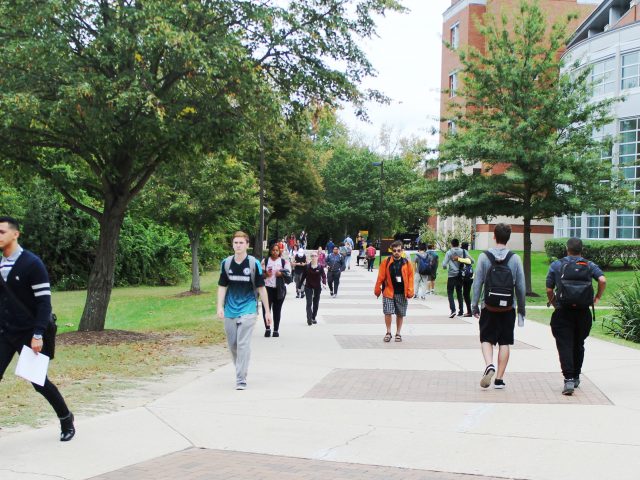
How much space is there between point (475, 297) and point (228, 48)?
575cm

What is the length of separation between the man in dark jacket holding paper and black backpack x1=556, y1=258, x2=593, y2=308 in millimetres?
5218

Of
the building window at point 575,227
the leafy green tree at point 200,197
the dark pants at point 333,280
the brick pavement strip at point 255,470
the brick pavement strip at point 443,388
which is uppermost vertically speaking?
the leafy green tree at point 200,197

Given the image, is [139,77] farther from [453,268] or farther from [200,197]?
[200,197]

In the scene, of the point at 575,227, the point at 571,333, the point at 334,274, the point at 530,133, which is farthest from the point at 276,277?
the point at 575,227

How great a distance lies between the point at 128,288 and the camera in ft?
119

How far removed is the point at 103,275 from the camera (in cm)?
1440

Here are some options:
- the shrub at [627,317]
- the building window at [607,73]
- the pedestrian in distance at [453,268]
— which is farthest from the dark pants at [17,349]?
the building window at [607,73]

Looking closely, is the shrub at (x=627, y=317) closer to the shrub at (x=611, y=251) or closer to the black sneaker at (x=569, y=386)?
the black sneaker at (x=569, y=386)

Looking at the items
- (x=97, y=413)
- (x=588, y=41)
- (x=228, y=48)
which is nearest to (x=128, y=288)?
(x=588, y=41)

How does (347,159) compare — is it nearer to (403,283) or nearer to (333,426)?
(403,283)

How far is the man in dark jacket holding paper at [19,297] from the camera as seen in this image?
5820mm

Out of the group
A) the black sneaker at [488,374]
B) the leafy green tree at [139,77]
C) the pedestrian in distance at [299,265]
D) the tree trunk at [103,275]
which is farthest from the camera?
the pedestrian in distance at [299,265]

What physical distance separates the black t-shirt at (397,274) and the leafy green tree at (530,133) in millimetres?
11089

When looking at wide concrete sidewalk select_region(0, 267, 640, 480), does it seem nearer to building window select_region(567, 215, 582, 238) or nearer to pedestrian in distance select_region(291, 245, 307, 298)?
pedestrian in distance select_region(291, 245, 307, 298)
